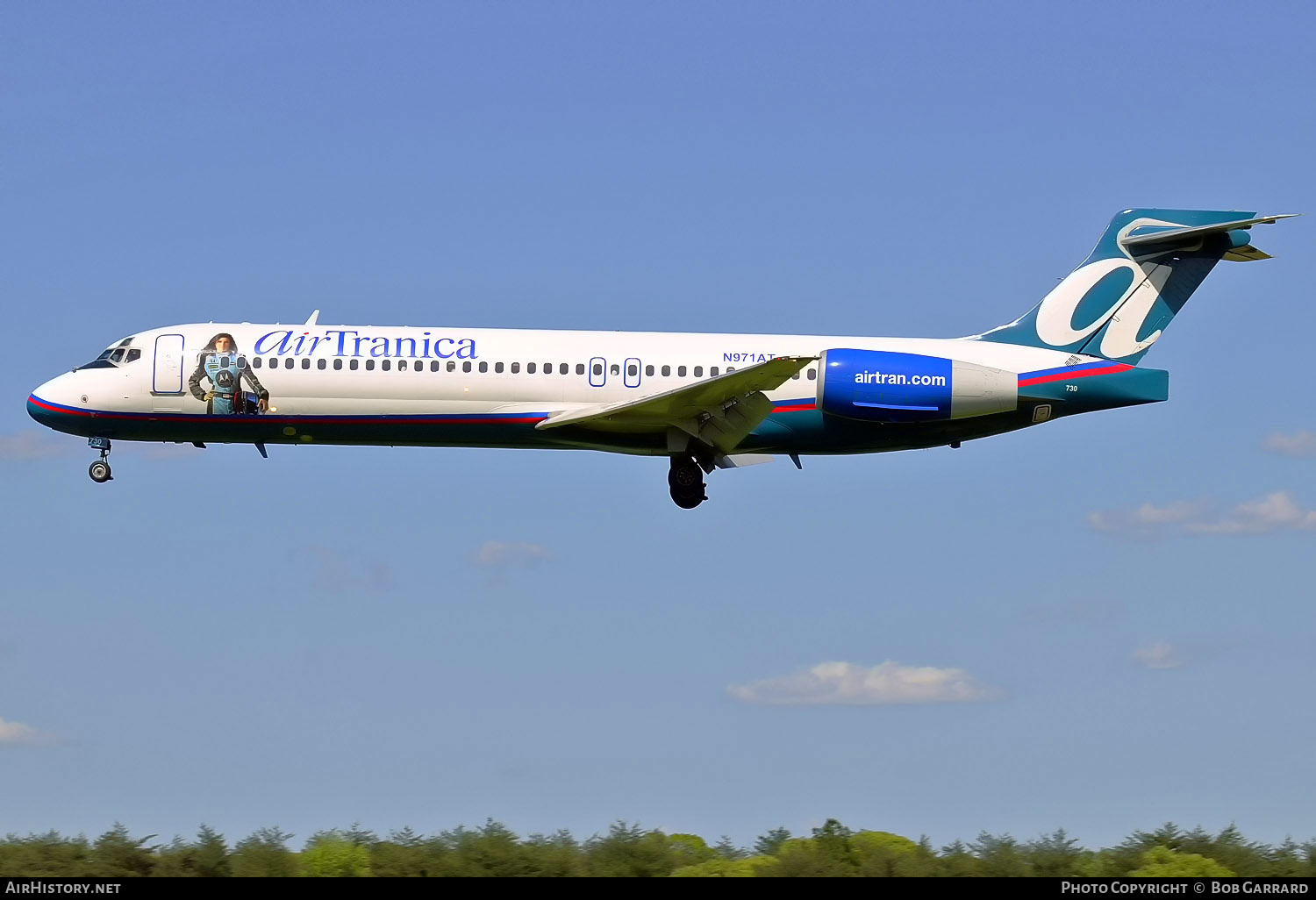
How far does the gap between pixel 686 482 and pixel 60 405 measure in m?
12.8

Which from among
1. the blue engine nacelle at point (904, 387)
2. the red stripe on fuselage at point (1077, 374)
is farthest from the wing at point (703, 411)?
the red stripe on fuselage at point (1077, 374)

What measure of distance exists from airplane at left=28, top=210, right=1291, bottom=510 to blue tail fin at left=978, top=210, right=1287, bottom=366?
13 centimetres

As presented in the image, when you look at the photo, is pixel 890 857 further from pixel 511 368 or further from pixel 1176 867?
pixel 511 368

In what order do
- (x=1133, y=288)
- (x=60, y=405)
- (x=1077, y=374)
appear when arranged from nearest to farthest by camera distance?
(x=60, y=405) → (x=1077, y=374) → (x=1133, y=288)

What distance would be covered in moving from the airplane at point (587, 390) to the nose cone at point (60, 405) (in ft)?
0.15

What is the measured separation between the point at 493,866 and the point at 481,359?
1287 cm

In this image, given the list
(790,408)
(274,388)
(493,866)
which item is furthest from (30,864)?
(790,408)

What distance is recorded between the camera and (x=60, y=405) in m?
34.4

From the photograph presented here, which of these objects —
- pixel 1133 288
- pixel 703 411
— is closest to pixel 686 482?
pixel 703 411

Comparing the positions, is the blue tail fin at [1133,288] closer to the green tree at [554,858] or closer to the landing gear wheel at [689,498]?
the landing gear wheel at [689,498]
